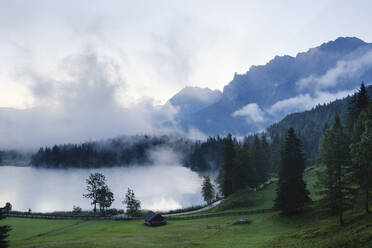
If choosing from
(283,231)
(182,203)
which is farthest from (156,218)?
(182,203)

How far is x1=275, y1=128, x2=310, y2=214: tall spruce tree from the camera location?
48438mm

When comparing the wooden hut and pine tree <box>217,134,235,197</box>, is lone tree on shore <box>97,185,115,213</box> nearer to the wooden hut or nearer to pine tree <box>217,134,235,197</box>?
the wooden hut

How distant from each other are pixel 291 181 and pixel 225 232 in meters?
16.7

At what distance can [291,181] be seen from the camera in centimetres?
4934

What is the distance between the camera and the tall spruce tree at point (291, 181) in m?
48.4

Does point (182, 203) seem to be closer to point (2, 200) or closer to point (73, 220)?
point (73, 220)

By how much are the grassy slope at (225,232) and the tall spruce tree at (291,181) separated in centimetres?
233

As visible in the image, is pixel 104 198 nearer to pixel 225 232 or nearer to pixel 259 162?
pixel 225 232

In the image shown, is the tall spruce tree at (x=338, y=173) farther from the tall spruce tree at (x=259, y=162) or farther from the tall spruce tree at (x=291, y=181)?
the tall spruce tree at (x=259, y=162)

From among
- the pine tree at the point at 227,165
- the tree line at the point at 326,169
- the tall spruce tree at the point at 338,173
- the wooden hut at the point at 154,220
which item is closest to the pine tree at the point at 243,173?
the tree line at the point at 326,169

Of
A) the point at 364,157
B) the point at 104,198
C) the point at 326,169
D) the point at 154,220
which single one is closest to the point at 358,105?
the point at 326,169

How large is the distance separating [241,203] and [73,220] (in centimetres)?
5176

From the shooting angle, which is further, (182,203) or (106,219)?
(182,203)

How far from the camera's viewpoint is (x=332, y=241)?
2564cm
